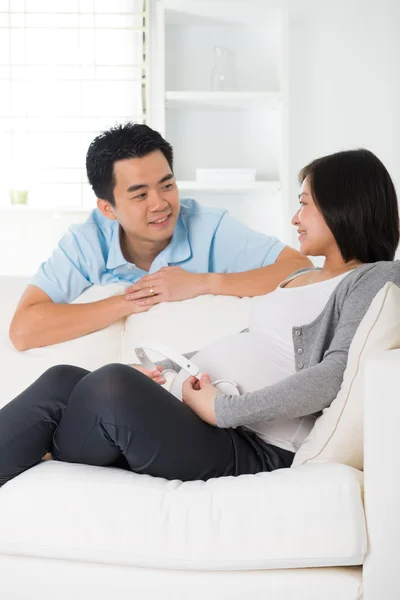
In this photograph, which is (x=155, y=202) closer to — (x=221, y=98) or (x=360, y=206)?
(x=360, y=206)

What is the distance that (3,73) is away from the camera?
411 cm

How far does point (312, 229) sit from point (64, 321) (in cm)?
77

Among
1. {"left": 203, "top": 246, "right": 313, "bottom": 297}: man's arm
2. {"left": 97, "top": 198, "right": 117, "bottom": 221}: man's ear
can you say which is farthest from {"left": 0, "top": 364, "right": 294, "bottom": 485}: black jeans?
{"left": 97, "top": 198, "right": 117, "bottom": 221}: man's ear

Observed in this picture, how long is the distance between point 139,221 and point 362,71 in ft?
8.07

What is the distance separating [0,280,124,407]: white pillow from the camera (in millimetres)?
2035

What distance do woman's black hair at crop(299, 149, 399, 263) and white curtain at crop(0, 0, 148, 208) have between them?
104 inches

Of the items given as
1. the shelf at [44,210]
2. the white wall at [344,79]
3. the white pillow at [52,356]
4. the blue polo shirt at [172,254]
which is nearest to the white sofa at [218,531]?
the white pillow at [52,356]

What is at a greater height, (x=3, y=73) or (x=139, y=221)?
(x=3, y=73)

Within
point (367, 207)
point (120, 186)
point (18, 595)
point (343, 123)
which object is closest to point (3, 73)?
point (343, 123)

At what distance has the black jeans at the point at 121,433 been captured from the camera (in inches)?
55.1

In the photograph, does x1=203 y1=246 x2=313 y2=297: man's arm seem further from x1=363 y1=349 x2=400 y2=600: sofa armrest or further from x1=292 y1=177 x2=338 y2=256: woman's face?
x1=363 y1=349 x2=400 y2=600: sofa armrest

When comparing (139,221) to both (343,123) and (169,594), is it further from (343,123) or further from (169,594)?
(343,123)

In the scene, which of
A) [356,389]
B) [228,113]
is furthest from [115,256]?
[228,113]

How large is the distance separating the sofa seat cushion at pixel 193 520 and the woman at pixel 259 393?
0.24 feet
